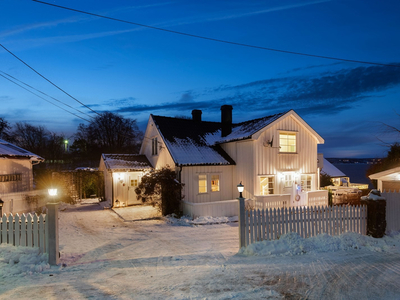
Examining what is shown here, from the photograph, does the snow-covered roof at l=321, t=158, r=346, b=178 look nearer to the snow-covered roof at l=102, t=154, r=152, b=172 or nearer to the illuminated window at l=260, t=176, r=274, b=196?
the illuminated window at l=260, t=176, r=274, b=196

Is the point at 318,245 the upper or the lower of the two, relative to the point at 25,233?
lower

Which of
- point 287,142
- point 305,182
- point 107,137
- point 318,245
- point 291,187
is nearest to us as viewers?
point 318,245

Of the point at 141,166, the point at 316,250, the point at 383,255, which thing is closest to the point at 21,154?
the point at 141,166

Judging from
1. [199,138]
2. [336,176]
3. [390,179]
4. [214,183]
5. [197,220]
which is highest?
[199,138]

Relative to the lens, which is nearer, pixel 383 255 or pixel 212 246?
pixel 383 255

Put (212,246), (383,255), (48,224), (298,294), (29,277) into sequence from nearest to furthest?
(298,294), (29,277), (48,224), (383,255), (212,246)

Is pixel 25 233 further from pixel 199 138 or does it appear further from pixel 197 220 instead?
pixel 199 138

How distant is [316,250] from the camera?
740cm

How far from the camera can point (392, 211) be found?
30.1 feet

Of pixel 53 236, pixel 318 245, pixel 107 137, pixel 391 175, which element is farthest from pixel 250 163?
pixel 107 137

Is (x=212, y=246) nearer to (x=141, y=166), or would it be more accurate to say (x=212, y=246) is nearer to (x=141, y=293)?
(x=141, y=293)

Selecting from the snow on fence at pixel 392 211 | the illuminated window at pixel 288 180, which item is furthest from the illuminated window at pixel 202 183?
the snow on fence at pixel 392 211

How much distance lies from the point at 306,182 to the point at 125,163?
41.1 feet

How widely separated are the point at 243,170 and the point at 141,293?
1156cm
